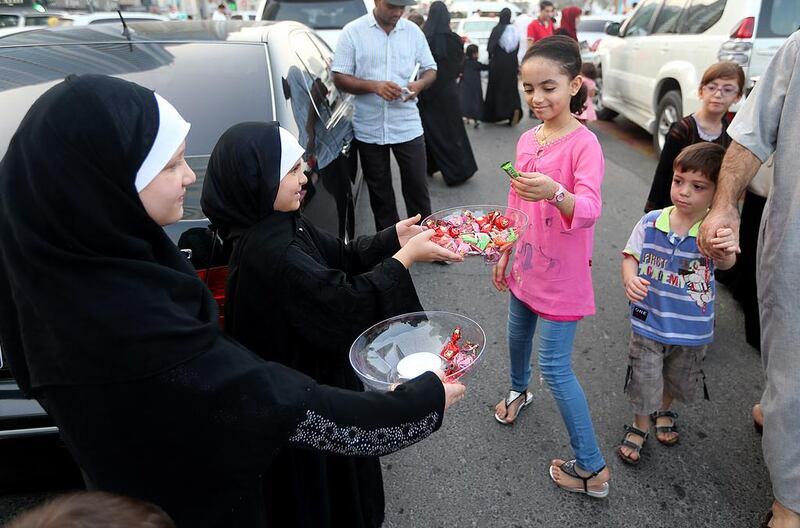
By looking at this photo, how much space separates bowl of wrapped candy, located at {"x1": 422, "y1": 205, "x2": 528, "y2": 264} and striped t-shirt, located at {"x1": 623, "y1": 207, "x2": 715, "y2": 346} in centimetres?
66

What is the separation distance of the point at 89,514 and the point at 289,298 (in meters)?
0.77

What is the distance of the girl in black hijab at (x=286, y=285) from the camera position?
1562 mm

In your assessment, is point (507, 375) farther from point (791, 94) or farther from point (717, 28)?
point (717, 28)

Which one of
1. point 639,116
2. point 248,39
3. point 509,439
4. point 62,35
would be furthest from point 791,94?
point 639,116

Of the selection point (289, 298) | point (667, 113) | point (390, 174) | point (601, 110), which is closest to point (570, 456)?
point (289, 298)

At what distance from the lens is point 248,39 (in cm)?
319

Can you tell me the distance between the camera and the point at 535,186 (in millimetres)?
1830

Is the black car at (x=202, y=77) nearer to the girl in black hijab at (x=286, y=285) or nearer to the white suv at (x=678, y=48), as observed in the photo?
the girl in black hijab at (x=286, y=285)

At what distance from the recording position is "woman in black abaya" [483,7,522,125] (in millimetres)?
8898

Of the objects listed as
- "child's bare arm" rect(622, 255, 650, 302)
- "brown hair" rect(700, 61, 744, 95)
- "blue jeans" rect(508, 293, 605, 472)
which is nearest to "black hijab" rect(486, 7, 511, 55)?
"brown hair" rect(700, 61, 744, 95)

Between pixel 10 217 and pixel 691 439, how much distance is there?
2743 millimetres

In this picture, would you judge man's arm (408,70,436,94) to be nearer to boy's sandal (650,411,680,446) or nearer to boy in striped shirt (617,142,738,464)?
boy in striped shirt (617,142,738,464)

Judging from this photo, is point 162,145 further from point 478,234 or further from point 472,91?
point 472,91

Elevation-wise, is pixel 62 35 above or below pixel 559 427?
above
